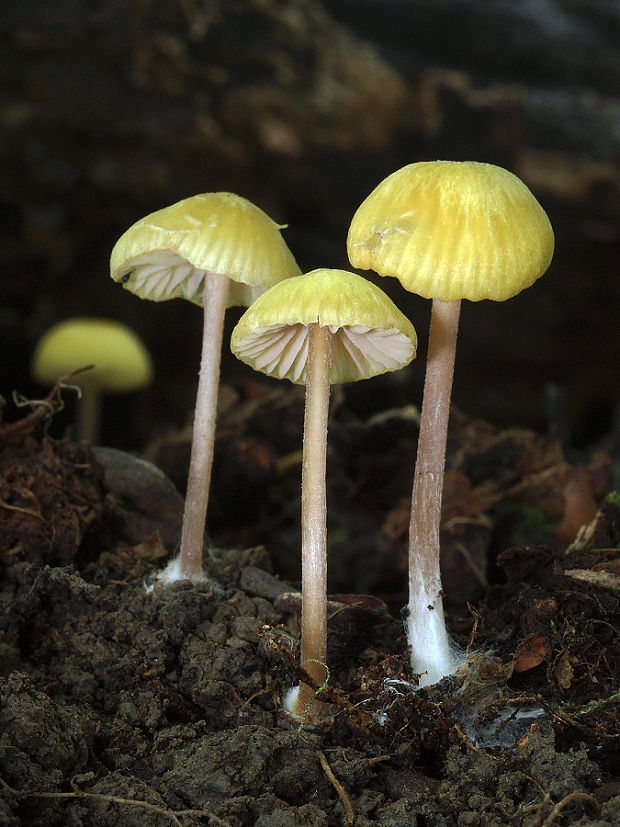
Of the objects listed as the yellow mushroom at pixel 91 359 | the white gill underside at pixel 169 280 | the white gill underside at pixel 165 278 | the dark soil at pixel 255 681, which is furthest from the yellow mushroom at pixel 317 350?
the yellow mushroom at pixel 91 359

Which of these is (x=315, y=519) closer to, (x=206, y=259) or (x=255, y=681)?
(x=255, y=681)

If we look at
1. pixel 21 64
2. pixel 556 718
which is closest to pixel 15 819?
pixel 556 718

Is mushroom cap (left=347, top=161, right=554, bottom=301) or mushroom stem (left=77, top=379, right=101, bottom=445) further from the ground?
mushroom cap (left=347, top=161, right=554, bottom=301)

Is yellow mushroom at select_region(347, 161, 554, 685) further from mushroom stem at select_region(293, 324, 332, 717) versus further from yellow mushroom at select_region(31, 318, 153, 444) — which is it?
yellow mushroom at select_region(31, 318, 153, 444)

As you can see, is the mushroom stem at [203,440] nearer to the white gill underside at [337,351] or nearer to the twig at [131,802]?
the white gill underside at [337,351]

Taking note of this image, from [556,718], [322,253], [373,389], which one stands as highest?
[322,253]

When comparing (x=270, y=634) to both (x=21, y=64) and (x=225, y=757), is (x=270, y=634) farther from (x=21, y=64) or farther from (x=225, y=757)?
(x=21, y=64)

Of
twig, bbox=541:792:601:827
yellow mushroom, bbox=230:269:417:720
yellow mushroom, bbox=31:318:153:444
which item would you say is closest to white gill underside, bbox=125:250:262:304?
yellow mushroom, bbox=230:269:417:720
